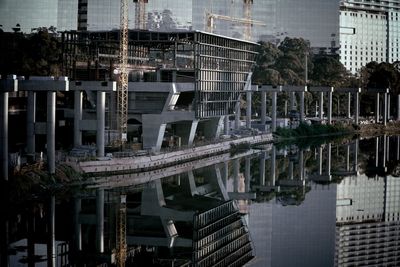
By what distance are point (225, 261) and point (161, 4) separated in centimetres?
9217

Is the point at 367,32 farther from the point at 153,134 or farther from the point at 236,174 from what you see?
the point at 236,174

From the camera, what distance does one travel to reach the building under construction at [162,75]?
59.3m

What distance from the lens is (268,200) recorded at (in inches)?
1854

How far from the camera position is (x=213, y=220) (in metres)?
38.7

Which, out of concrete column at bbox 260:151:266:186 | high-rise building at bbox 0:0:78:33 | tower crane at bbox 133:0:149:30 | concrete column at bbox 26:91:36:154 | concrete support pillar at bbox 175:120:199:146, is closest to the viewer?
concrete column at bbox 26:91:36:154

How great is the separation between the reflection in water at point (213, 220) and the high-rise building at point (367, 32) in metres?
113

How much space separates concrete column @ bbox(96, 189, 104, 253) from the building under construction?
50.3 feet

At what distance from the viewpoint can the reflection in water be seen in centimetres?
3150

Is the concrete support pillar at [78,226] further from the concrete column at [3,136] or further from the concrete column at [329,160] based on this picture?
the concrete column at [329,160]

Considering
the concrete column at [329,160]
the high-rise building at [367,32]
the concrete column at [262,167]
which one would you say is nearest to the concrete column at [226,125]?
the concrete column at [262,167]

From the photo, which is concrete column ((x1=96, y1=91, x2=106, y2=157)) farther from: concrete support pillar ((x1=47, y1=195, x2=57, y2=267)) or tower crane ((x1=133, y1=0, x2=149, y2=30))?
tower crane ((x1=133, y1=0, x2=149, y2=30))

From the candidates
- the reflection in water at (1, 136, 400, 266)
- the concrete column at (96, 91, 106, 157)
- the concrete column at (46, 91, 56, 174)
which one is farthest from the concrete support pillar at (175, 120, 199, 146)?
the concrete column at (46, 91, 56, 174)

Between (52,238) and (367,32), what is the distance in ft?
483

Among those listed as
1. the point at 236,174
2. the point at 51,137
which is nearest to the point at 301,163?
the point at 236,174
